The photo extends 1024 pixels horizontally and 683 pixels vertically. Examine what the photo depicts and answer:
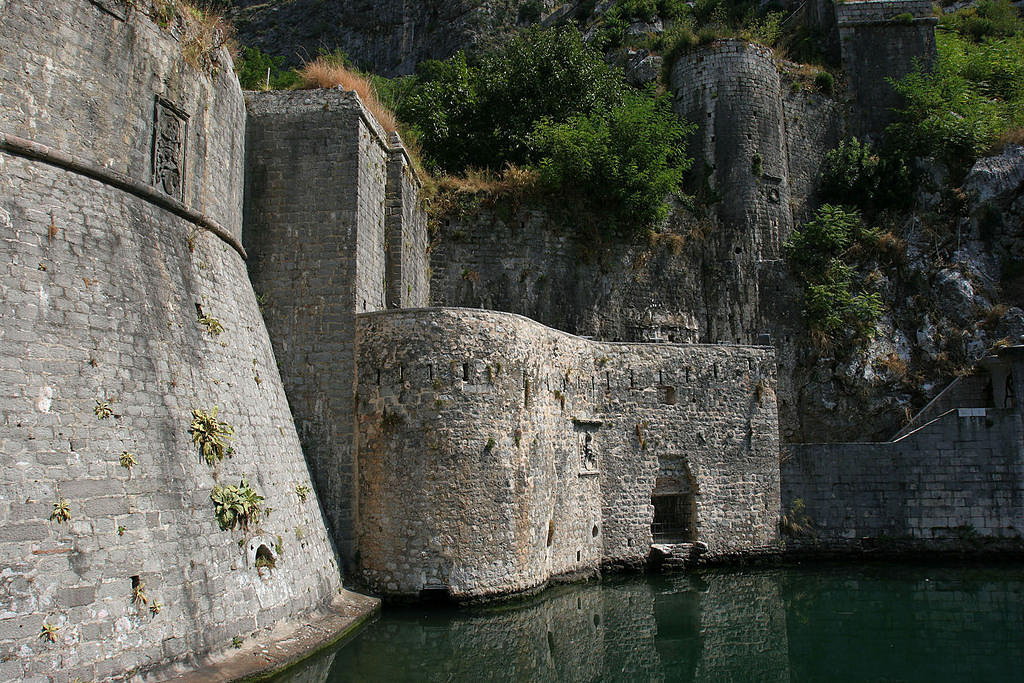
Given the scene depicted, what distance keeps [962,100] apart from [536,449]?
18827mm

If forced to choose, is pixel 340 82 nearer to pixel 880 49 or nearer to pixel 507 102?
pixel 507 102

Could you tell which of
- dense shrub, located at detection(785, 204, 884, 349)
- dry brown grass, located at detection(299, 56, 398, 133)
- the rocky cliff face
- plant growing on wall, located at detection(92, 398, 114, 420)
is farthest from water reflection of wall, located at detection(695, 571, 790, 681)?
the rocky cliff face

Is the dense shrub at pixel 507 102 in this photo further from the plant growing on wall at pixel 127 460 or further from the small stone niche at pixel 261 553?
the plant growing on wall at pixel 127 460

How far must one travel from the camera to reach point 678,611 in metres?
14.9

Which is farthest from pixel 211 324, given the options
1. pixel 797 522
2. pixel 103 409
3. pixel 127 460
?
pixel 797 522

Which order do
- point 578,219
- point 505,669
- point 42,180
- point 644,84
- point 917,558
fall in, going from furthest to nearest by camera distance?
point 644,84, point 578,219, point 917,558, point 505,669, point 42,180

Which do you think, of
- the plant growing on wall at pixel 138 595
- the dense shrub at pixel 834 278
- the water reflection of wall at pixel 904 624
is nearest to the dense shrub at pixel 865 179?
the dense shrub at pixel 834 278

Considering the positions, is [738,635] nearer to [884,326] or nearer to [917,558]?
[917,558]

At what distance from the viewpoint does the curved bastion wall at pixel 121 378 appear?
8.36 m

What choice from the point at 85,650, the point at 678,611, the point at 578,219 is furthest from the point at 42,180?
the point at 578,219

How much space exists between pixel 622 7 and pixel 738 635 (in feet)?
83.0

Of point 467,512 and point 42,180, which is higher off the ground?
point 42,180

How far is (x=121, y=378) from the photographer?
31.8 ft

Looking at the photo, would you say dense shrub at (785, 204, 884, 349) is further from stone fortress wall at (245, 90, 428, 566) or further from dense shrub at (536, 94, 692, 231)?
stone fortress wall at (245, 90, 428, 566)
